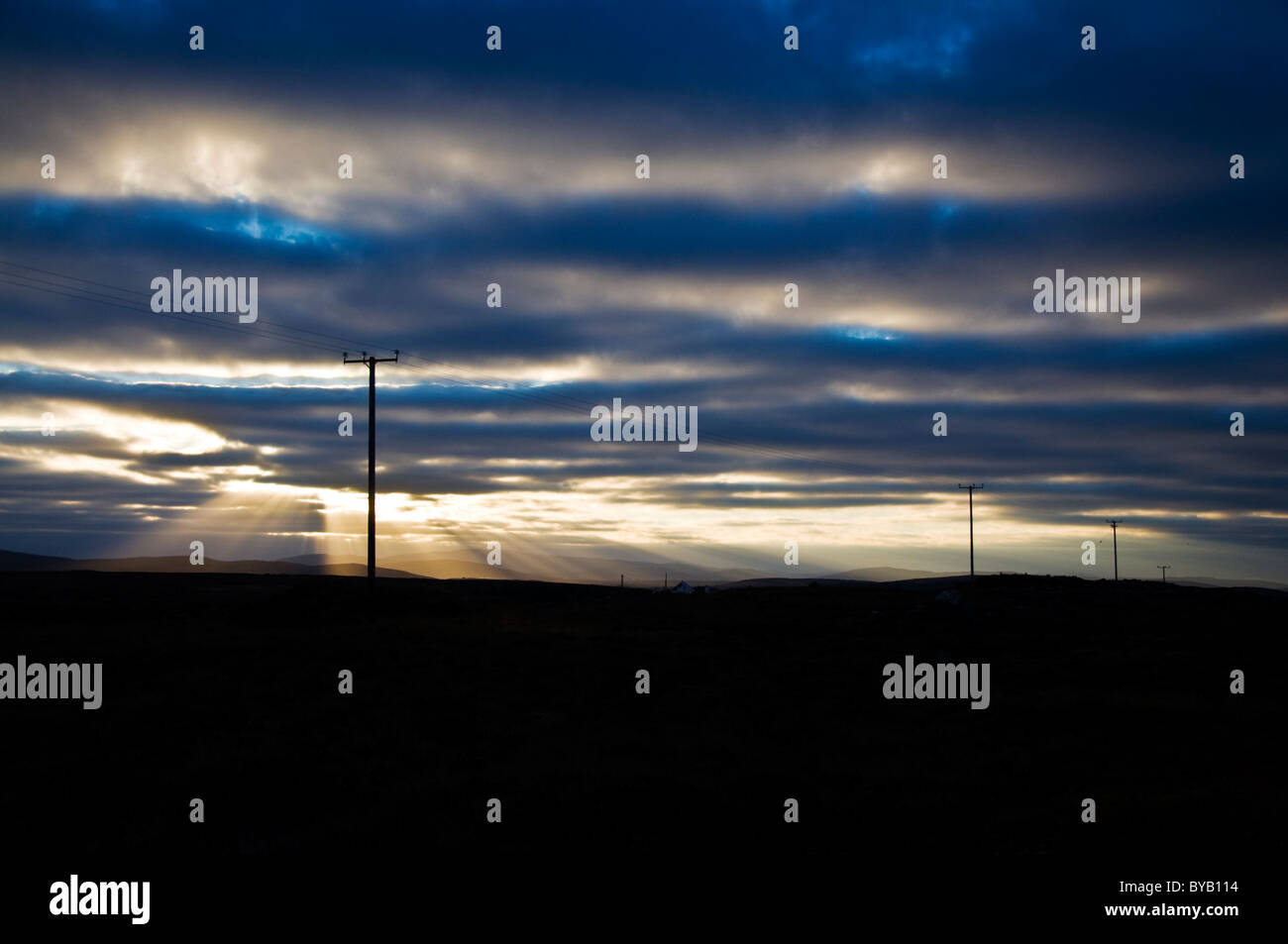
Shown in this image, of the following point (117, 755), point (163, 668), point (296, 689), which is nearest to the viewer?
point (117, 755)

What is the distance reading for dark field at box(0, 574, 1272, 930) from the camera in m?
11.1

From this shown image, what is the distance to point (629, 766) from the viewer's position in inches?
665

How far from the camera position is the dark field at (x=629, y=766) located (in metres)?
11.1

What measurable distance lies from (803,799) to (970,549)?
87.1 metres

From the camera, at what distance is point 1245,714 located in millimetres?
22969

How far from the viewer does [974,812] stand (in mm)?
14062
